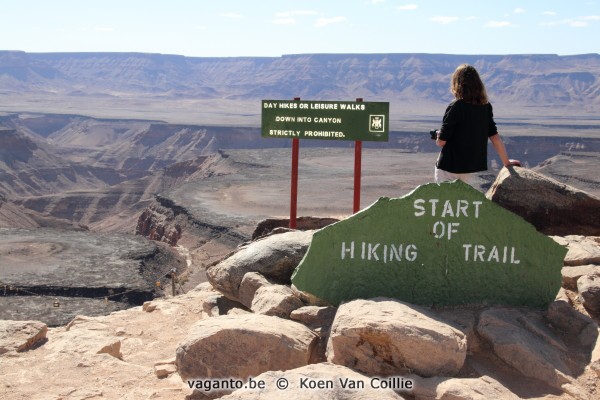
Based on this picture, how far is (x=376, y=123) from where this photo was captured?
9.03m

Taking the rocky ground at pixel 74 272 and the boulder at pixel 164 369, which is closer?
the boulder at pixel 164 369

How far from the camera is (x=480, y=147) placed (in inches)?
252

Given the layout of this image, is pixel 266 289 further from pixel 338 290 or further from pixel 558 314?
pixel 558 314

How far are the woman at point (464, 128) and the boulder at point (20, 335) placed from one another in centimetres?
402

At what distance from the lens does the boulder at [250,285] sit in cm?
689

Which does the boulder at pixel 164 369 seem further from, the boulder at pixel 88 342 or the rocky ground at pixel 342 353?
the boulder at pixel 88 342

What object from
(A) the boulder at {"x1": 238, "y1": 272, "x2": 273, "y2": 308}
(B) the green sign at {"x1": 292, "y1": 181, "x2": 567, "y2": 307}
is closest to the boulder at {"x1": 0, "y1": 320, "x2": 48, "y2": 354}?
(A) the boulder at {"x1": 238, "y1": 272, "x2": 273, "y2": 308}

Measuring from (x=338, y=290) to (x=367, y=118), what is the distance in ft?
12.0

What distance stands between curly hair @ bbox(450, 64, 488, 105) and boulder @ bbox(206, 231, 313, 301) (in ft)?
7.14

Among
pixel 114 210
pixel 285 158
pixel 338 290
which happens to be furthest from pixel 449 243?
pixel 285 158

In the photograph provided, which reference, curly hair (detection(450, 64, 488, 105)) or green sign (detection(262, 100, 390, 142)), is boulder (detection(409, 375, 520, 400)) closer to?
curly hair (detection(450, 64, 488, 105))

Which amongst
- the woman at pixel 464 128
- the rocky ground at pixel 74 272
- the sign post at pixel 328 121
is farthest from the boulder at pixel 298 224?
the rocky ground at pixel 74 272

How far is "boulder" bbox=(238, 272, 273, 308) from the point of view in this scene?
689cm

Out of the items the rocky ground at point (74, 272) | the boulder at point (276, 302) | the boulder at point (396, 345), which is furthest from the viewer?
the rocky ground at point (74, 272)
